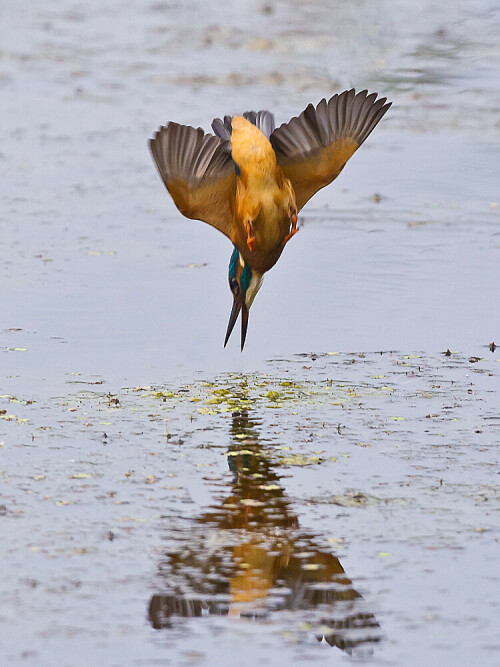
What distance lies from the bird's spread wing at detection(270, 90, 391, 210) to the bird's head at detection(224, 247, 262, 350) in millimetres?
483

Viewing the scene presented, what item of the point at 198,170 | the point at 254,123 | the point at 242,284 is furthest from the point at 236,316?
the point at 254,123

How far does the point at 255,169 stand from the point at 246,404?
3.76 ft

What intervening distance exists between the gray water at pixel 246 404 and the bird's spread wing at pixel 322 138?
999 mm

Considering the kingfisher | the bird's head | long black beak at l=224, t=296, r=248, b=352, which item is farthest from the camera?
long black beak at l=224, t=296, r=248, b=352

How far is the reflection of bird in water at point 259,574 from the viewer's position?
4.68 metres

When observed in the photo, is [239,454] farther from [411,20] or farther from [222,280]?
[411,20]

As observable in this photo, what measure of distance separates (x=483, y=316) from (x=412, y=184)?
10.5 ft

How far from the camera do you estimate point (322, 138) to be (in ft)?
24.1

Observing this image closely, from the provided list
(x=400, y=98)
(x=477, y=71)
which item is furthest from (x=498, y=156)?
(x=477, y=71)

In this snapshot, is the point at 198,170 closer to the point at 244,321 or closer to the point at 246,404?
the point at 244,321

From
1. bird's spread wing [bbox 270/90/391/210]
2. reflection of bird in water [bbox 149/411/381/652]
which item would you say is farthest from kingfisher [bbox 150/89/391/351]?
reflection of bird in water [bbox 149/411/381/652]

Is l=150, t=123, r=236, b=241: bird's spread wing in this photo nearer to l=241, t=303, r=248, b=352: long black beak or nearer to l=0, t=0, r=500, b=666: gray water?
l=241, t=303, r=248, b=352: long black beak

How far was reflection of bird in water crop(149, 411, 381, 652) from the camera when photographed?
4684mm

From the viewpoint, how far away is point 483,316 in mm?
8523
